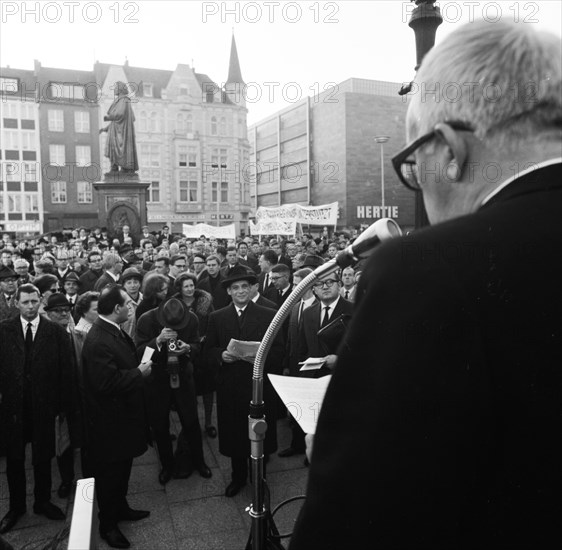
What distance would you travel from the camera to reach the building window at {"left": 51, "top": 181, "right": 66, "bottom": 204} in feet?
168

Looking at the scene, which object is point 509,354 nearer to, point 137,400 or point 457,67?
point 457,67

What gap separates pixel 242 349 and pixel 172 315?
0.93m

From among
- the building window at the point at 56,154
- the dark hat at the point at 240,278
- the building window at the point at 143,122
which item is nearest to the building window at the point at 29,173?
the building window at the point at 56,154

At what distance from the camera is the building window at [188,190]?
56.1 metres

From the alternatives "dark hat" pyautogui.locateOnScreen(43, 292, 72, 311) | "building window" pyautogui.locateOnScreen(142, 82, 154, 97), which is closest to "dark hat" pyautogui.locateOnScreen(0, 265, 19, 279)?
"dark hat" pyautogui.locateOnScreen(43, 292, 72, 311)

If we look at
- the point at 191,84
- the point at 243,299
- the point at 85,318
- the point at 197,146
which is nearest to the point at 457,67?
the point at 243,299

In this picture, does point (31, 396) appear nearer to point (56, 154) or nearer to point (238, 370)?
point (238, 370)

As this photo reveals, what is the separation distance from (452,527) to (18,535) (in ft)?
14.6

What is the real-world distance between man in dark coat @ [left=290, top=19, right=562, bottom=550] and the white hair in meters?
0.11

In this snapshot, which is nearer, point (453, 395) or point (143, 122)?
point (453, 395)

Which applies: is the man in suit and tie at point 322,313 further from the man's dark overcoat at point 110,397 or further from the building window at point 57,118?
the building window at point 57,118

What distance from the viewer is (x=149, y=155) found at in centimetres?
5503

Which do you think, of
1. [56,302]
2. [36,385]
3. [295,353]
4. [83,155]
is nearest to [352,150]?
[83,155]

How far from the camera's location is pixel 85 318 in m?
5.39
